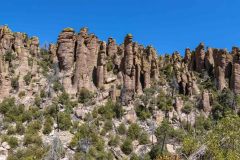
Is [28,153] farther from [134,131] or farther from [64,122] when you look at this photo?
[134,131]

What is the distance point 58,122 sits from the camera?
5853cm

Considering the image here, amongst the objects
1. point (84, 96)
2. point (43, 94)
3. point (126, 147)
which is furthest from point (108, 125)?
point (43, 94)

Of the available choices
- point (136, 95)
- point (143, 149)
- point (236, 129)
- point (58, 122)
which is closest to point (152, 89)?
point (136, 95)

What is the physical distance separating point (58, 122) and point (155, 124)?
15254 millimetres

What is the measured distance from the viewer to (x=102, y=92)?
67.0m

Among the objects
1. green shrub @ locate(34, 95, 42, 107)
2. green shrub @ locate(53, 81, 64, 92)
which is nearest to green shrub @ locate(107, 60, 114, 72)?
green shrub @ locate(53, 81, 64, 92)

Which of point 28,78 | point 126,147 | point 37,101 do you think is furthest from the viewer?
point 28,78

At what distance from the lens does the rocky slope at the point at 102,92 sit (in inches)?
2291

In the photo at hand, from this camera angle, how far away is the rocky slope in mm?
58188

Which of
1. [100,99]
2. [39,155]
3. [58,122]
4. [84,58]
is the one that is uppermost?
[84,58]

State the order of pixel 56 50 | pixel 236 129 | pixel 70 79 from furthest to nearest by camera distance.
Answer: pixel 56 50, pixel 70 79, pixel 236 129

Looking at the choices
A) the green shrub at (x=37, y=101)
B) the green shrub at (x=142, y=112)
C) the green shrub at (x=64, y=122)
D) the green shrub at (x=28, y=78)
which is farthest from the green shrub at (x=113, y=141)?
the green shrub at (x=28, y=78)

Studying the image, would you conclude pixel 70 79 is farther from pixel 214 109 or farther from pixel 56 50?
pixel 214 109

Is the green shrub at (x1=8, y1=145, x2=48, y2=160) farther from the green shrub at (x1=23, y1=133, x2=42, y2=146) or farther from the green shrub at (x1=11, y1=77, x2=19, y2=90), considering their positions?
the green shrub at (x1=11, y1=77, x2=19, y2=90)
